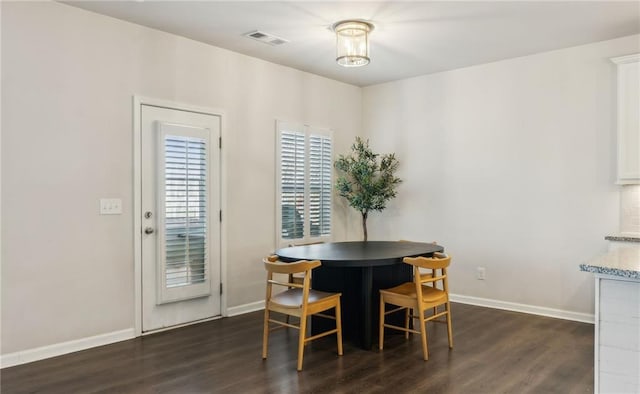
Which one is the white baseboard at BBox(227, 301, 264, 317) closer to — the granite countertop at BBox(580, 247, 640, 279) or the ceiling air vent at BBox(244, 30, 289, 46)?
the ceiling air vent at BBox(244, 30, 289, 46)

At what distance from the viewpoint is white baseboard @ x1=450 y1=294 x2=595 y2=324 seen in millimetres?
4504

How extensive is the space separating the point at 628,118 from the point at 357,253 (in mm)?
2814

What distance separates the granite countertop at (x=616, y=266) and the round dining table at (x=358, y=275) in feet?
5.01

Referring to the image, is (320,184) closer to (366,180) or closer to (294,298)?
(366,180)

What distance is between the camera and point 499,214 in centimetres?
512

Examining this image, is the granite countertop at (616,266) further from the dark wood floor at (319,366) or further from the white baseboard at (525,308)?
the white baseboard at (525,308)

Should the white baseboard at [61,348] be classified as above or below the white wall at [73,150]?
below

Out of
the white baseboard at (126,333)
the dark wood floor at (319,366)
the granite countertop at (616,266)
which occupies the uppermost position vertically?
the granite countertop at (616,266)

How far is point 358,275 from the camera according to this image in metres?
3.79

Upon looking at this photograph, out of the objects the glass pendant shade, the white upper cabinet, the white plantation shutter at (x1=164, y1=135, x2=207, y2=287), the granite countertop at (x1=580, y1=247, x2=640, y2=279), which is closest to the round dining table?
the white plantation shutter at (x1=164, y1=135, x2=207, y2=287)

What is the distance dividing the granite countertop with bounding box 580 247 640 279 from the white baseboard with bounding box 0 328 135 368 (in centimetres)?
355

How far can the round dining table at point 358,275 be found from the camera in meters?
3.52

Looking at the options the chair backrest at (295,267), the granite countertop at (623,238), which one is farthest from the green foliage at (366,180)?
the chair backrest at (295,267)

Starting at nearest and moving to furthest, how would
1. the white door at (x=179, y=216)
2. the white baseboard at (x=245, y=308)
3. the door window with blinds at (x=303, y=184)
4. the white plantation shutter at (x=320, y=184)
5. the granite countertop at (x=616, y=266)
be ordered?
the granite countertop at (x=616, y=266), the white door at (x=179, y=216), the white baseboard at (x=245, y=308), the door window with blinds at (x=303, y=184), the white plantation shutter at (x=320, y=184)
